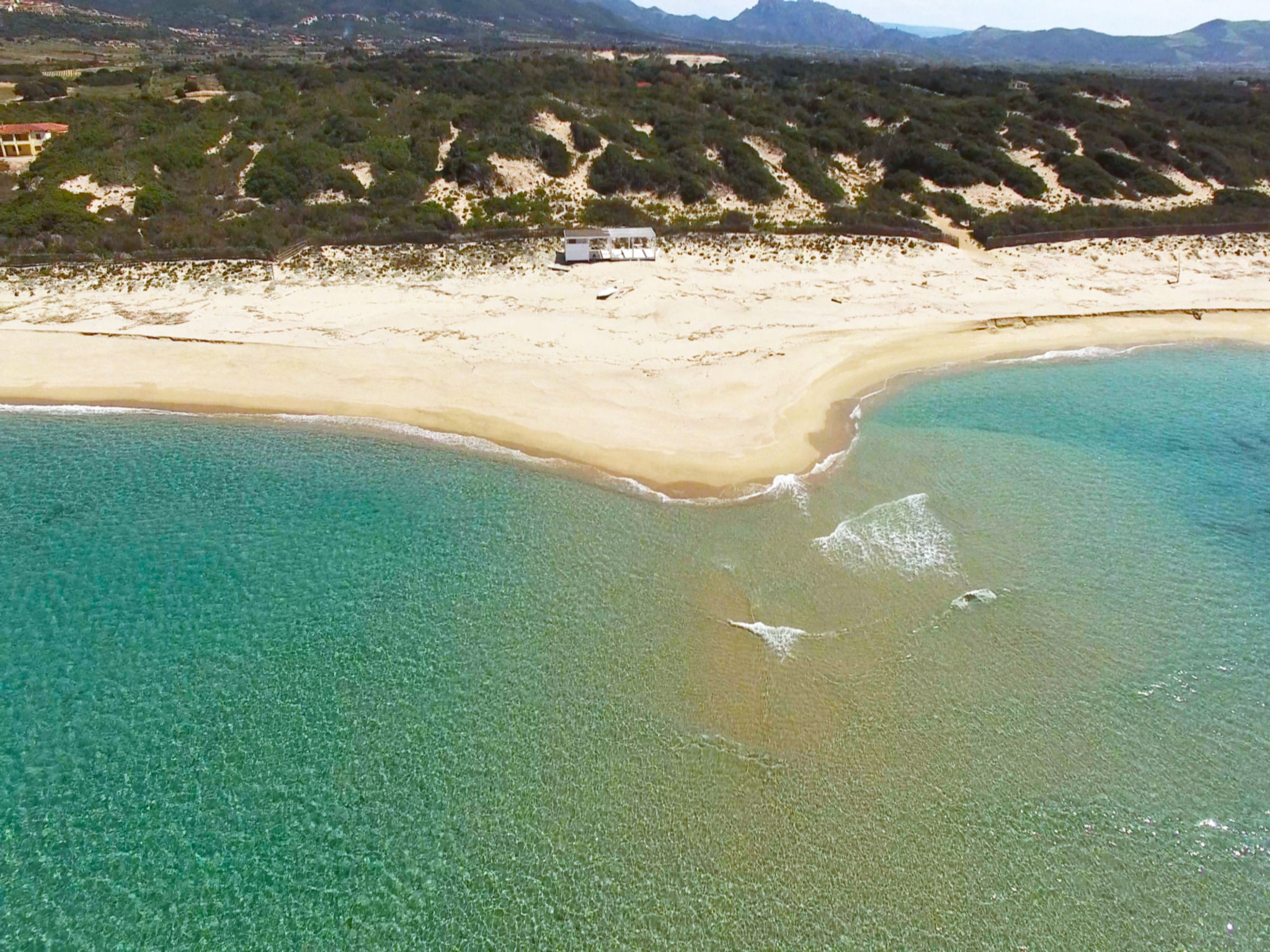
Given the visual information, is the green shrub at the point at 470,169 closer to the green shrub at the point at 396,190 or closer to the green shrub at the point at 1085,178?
the green shrub at the point at 396,190

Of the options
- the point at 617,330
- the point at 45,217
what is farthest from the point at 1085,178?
the point at 45,217

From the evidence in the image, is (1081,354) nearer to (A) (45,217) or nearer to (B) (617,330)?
(B) (617,330)

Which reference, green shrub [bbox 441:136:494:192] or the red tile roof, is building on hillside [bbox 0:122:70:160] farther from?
green shrub [bbox 441:136:494:192]

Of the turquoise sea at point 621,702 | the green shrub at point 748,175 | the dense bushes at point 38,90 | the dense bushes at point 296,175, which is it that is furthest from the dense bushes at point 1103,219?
the dense bushes at point 38,90

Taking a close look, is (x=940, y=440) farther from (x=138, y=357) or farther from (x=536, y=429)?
(x=138, y=357)

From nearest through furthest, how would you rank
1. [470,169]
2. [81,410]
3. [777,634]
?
[777,634], [81,410], [470,169]

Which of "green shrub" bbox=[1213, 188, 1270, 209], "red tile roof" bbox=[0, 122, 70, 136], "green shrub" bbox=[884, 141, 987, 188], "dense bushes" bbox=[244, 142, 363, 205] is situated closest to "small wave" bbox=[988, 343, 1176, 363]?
"green shrub" bbox=[884, 141, 987, 188]

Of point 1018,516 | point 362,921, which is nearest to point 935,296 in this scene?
point 1018,516
